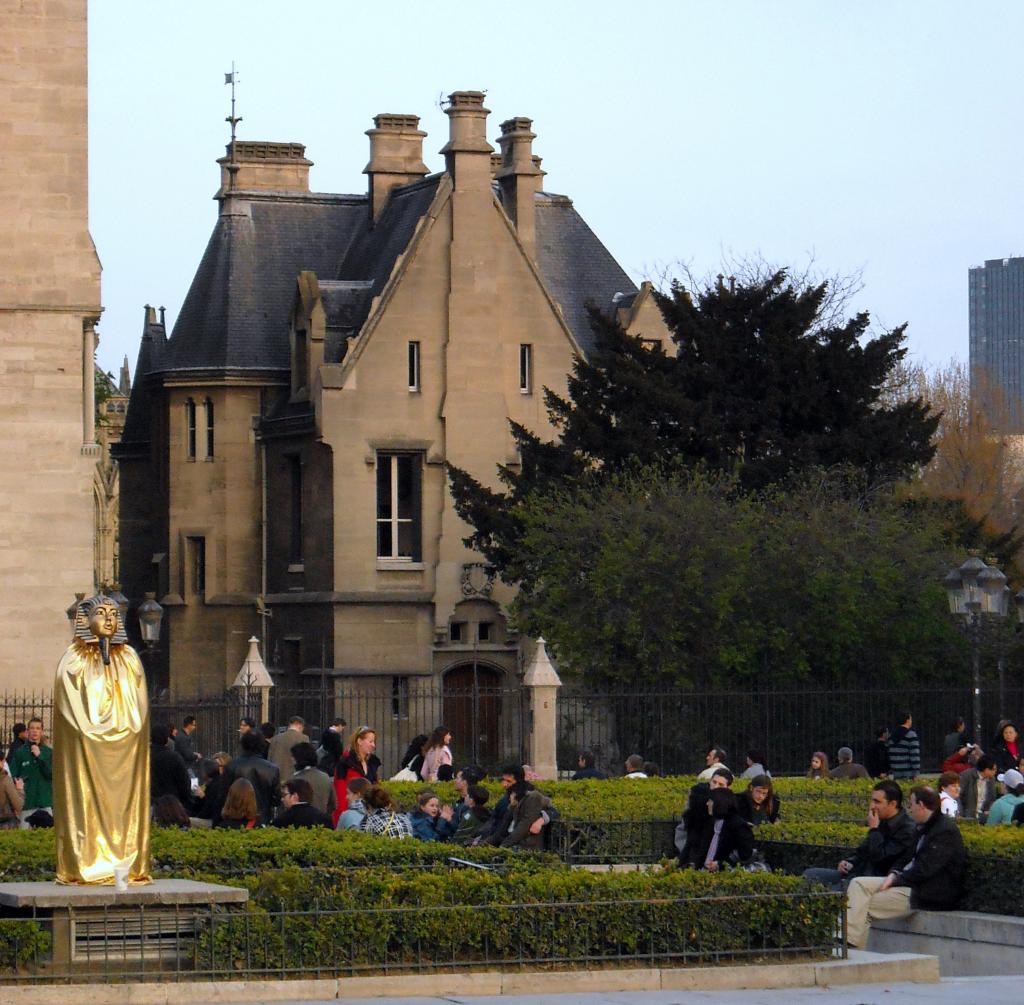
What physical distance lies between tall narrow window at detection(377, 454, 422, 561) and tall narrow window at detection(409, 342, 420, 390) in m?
1.59

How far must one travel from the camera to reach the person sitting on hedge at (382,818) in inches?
798

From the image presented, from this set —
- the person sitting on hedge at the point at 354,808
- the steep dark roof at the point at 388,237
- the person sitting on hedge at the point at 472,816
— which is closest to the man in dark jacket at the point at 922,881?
the person sitting on hedge at the point at 472,816

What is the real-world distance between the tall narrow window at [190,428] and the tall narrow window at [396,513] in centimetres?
565

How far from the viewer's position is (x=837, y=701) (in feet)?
124

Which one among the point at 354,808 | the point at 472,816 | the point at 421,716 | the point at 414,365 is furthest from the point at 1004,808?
the point at 414,365

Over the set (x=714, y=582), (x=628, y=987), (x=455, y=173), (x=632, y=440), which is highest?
(x=455, y=173)

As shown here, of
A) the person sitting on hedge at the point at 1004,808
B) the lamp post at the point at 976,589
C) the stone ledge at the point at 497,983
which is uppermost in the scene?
the lamp post at the point at 976,589

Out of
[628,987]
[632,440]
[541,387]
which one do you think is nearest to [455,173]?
[541,387]

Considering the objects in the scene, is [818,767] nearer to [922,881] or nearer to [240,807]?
[240,807]

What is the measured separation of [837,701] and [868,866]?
1885 centimetres

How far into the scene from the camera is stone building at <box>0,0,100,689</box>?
129 feet

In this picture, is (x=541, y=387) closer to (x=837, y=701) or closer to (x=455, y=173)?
(x=455, y=173)

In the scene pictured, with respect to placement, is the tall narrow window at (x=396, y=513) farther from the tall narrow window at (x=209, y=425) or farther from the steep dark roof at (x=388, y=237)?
the tall narrow window at (x=209, y=425)

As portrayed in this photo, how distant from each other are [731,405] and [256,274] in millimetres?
14657
